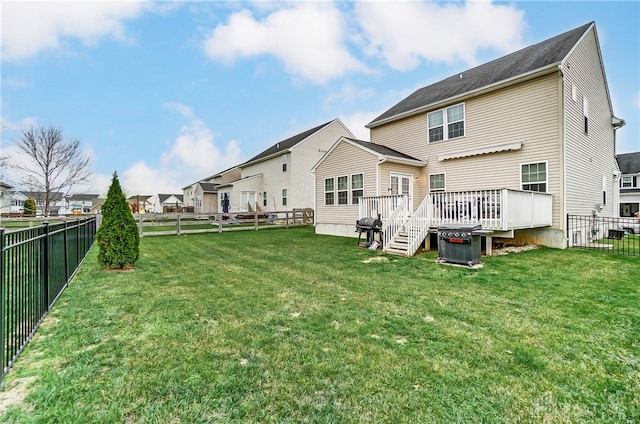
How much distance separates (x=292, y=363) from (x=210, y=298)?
2.49 metres

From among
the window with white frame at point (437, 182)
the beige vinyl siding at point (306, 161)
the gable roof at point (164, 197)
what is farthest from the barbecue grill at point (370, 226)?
the gable roof at point (164, 197)

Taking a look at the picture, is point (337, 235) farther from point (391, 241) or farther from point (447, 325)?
point (447, 325)

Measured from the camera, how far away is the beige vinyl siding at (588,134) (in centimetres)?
1011

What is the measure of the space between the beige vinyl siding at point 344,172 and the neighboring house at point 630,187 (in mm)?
33790

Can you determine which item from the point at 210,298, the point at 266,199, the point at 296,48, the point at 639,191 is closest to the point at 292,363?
the point at 210,298

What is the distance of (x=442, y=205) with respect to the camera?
896cm

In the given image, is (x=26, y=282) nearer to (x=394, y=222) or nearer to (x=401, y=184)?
(x=394, y=222)

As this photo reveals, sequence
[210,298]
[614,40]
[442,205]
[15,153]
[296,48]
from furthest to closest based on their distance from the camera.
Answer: [15,153] < [296,48] < [614,40] < [442,205] < [210,298]

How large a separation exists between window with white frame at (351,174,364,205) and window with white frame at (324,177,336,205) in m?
1.37

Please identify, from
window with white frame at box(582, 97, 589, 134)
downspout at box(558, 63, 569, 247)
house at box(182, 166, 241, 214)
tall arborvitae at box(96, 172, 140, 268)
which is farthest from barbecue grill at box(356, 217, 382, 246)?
house at box(182, 166, 241, 214)

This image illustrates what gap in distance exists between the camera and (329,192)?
48.8 feet

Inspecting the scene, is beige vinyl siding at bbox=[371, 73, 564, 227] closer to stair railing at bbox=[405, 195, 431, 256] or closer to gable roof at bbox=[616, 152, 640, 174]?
stair railing at bbox=[405, 195, 431, 256]

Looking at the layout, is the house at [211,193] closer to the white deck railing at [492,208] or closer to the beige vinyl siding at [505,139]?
the beige vinyl siding at [505,139]

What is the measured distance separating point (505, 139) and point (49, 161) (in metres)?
35.4
